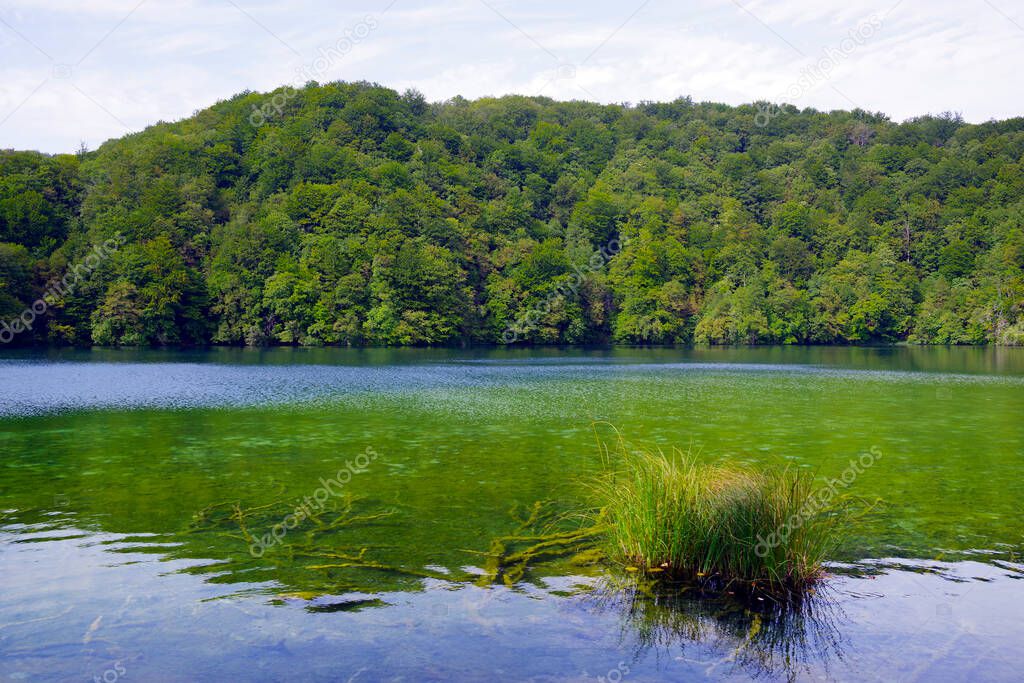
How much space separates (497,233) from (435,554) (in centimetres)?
9008

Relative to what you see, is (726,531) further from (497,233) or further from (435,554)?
(497,233)

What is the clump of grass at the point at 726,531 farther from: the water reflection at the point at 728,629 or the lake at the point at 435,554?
the lake at the point at 435,554

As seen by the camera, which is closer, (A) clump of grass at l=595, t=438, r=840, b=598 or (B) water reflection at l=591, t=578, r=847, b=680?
(B) water reflection at l=591, t=578, r=847, b=680

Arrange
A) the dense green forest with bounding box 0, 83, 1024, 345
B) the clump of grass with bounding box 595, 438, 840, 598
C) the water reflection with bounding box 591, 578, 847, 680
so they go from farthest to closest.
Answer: the dense green forest with bounding box 0, 83, 1024, 345 < the clump of grass with bounding box 595, 438, 840, 598 < the water reflection with bounding box 591, 578, 847, 680

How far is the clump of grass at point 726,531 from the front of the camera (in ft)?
26.6

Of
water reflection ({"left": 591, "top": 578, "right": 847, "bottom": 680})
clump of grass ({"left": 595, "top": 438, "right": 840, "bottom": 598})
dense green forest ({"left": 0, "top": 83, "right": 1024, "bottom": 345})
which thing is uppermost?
dense green forest ({"left": 0, "top": 83, "right": 1024, "bottom": 345})

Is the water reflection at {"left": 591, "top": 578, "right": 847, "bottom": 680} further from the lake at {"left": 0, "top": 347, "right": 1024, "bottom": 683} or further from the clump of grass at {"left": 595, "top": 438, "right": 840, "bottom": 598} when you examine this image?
the clump of grass at {"left": 595, "top": 438, "right": 840, "bottom": 598}

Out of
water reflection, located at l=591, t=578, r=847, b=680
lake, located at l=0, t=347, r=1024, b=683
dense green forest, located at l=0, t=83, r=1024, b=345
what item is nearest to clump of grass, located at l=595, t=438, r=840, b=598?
water reflection, located at l=591, t=578, r=847, b=680

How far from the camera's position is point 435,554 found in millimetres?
9766

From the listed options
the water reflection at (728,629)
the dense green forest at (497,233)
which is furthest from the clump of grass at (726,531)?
the dense green forest at (497,233)

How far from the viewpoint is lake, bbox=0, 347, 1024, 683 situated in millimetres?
6875

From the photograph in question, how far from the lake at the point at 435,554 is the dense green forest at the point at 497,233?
187 feet

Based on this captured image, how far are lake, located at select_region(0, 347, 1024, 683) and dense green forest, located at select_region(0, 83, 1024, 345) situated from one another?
57.1 meters

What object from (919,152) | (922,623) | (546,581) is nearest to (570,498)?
(546,581)
